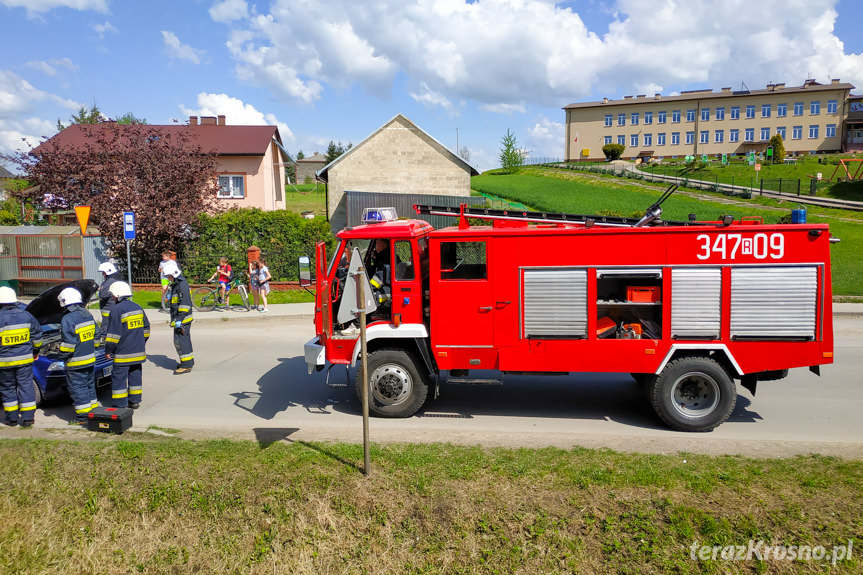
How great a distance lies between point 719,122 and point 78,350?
266 ft

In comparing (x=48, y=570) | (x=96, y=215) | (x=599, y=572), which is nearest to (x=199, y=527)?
(x=48, y=570)

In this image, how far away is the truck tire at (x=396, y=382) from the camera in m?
8.07

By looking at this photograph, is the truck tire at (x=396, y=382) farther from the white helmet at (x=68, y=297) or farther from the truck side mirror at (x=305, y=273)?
the white helmet at (x=68, y=297)

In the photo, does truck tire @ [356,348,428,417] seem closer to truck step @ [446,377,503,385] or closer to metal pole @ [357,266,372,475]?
truck step @ [446,377,503,385]

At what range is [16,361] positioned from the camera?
7738 mm

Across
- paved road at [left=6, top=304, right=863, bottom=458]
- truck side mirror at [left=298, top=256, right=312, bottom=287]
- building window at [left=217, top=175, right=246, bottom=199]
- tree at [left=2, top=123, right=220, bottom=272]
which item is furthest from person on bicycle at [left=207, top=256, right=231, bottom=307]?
building window at [left=217, top=175, right=246, bottom=199]

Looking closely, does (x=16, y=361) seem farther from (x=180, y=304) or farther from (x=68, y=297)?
(x=180, y=304)

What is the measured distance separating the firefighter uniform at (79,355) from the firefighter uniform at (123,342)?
274 millimetres

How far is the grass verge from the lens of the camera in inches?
214

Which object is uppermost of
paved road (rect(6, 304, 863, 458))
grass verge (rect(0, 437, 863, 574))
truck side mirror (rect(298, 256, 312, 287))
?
truck side mirror (rect(298, 256, 312, 287))

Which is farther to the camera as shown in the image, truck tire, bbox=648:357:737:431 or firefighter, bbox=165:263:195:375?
firefighter, bbox=165:263:195:375

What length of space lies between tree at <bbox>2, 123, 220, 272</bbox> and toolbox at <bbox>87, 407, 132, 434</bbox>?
14046mm

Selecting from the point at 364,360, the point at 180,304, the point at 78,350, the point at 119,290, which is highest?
the point at 119,290

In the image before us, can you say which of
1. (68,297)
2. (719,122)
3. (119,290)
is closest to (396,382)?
(119,290)
